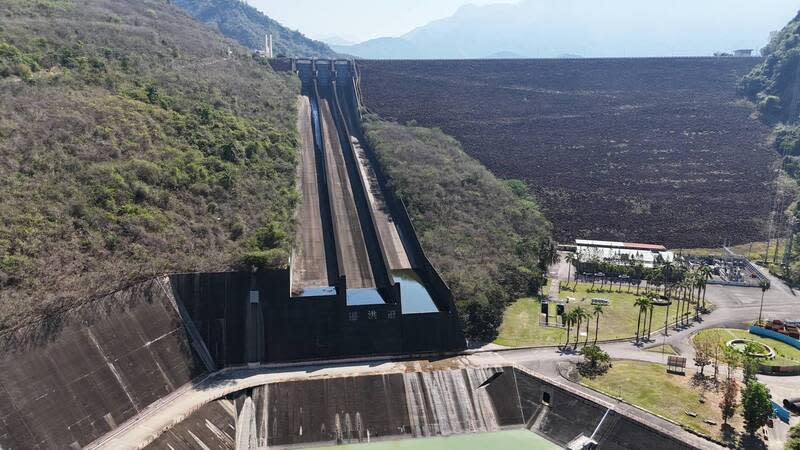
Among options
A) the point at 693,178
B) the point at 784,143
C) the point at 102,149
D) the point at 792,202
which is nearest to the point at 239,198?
the point at 102,149

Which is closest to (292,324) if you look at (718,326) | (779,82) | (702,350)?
(702,350)

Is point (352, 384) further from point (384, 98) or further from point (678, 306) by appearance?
point (384, 98)

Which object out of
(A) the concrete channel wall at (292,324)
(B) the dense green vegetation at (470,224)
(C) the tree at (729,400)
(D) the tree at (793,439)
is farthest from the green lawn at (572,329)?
(D) the tree at (793,439)

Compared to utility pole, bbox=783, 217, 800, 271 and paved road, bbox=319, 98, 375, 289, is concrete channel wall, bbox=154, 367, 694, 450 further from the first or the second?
utility pole, bbox=783, 217, 800, 271

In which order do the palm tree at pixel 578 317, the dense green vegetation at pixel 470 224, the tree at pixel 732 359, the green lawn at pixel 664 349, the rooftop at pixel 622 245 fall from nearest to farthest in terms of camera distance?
1. the tree at pixel 732 359
2. the palm tree at pixel 578 317
3. the green lawn at pixel 664 349
4. the dense green vegetation at pixel 470 224
5. the rooftop at pixel 622 245

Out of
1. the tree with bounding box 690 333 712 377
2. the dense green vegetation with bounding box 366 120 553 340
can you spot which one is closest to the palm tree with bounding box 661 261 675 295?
the tree with bounding box 690 333 712 377

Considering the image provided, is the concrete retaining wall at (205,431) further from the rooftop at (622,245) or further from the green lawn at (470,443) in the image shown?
the rooftop at (622,245)
